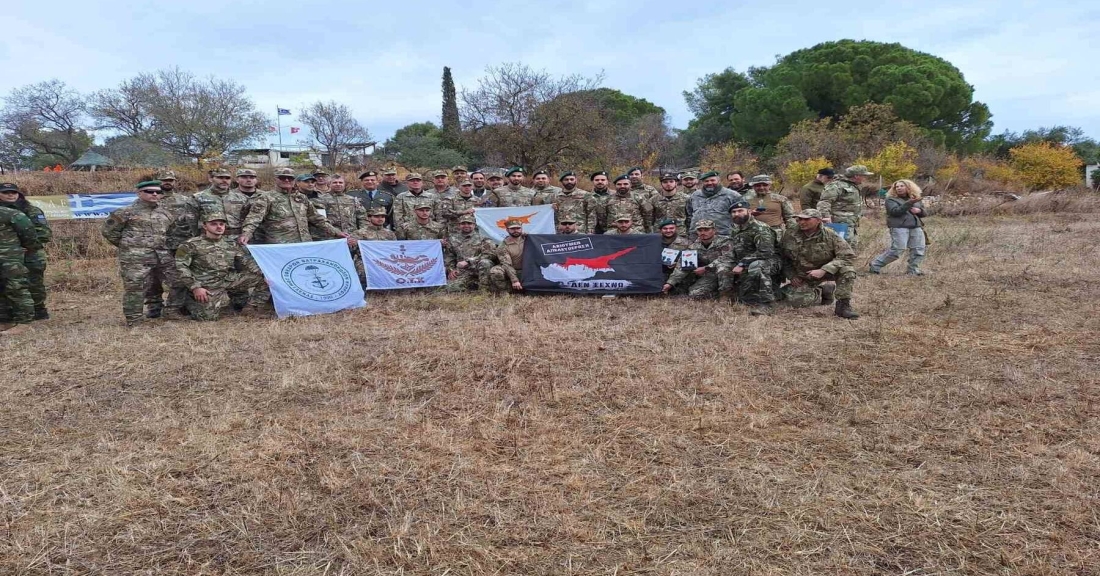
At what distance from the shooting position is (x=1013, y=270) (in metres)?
8.24

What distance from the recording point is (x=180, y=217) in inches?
268

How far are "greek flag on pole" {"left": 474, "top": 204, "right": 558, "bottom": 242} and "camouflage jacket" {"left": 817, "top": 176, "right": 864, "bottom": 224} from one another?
380 cm

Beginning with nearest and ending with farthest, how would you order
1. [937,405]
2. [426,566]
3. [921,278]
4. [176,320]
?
[426,566] → [937,405] → [176,320] → [921,278]

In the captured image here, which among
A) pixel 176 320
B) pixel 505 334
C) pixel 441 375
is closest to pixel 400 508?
pixel 441 375

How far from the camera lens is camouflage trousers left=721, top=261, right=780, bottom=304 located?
658cm

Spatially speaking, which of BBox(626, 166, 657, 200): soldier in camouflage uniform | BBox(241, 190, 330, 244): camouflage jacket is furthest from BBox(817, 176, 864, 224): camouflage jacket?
BBox(241, 190, 330, 244): camouflage jacket

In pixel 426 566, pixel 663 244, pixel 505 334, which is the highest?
pixel 663 244

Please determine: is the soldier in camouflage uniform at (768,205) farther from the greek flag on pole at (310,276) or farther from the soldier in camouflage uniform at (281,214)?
the soldier in camouflage uniform at (281,214)

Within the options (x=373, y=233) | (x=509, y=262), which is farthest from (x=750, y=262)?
(x=373, y=233)

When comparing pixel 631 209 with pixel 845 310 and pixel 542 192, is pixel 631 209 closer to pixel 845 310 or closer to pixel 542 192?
pixel 542 192

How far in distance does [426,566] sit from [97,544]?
144cm

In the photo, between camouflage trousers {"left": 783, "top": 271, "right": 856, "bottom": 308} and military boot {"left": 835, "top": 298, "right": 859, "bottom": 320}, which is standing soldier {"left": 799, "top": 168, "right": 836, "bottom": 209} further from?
military boot {"left": 835, "top": 298, "right": 859, "bottom": 320}

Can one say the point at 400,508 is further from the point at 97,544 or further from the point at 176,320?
the point at 176,320

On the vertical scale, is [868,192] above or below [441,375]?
above
